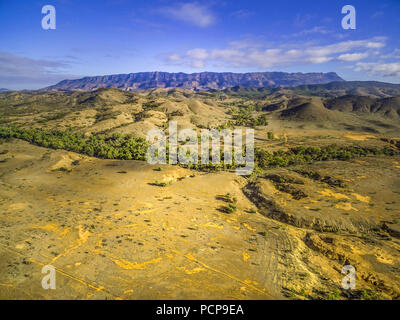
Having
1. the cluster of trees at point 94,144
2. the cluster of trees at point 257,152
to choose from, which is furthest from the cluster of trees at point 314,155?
the cluster of trees at point 94,144

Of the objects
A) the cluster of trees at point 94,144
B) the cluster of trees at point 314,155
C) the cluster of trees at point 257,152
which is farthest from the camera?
the cluster of trees at point 94,144

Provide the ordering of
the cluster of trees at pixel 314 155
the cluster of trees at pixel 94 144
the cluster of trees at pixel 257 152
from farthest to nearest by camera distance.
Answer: the cluster of trees at pixel 94 144, the cluster of trees at pixel 314 155, the cluster of trees at pixel 257 152

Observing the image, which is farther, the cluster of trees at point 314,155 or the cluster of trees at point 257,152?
the cluster of trees at point 314,155

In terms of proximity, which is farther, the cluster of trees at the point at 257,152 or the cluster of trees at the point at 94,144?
the cluster of trees at the point at 94,144

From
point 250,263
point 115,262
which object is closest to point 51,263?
point 115,262

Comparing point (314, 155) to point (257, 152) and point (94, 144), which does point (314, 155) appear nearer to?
point (257, 152)

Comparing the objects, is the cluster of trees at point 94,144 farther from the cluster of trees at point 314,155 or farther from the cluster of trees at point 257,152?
the cluster of trees at point 314,155

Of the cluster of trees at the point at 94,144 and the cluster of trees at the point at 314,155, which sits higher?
the cluster of trees at the point at 94,144
